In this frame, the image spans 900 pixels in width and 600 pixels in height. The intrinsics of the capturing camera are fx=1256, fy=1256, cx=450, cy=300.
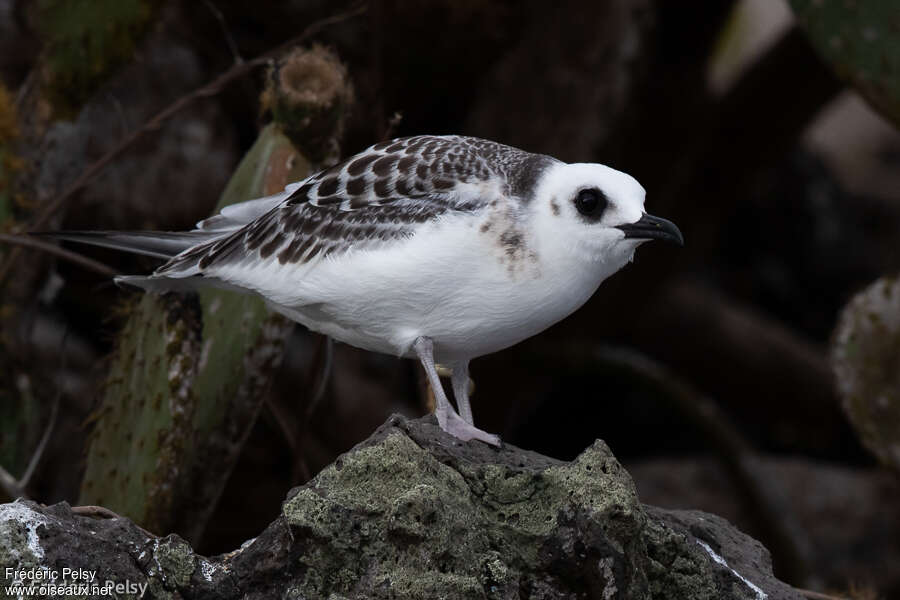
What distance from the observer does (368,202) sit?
3.93m

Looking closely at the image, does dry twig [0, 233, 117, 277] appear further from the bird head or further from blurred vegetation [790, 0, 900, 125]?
blurred vegetation [790, 0, 900, 125]

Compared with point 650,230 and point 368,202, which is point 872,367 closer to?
point 650,230

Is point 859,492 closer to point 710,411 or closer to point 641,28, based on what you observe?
point 710,411

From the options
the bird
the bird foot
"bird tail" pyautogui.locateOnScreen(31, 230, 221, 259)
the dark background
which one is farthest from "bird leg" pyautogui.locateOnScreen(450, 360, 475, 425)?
the dark background

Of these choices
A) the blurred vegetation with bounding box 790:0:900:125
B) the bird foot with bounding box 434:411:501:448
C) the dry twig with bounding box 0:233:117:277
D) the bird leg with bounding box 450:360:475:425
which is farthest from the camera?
the blurred vegetation with bounding box 790:0:900:125

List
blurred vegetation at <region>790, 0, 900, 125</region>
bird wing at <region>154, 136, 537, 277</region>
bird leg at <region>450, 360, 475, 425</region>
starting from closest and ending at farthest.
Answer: bird wing at <region>154, 136, 537, 277</region>
bird leg at <region>450, 360, 475, 425</region>
blurred vegetation at <region>790, 0, 900, 125</region>

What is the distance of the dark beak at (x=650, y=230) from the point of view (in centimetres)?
354

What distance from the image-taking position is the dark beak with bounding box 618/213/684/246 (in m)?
3.54

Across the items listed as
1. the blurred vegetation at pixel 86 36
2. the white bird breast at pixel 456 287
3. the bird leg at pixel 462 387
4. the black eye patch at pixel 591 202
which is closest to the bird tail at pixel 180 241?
the white bird breast at pixel 456 287

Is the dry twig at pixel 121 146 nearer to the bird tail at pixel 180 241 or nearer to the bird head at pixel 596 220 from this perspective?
the bird tail at pixel 180 241

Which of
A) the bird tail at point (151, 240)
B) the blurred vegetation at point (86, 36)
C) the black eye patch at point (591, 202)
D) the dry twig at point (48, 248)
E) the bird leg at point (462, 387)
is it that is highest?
the blurred vegetation at point (86, 36)

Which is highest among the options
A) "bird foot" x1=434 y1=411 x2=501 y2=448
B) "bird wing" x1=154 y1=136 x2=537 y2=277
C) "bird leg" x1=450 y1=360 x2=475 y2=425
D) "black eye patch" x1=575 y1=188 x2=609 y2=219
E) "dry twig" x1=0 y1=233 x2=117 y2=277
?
"dry twig" x1=0 y1=233 x2=117 y2=277

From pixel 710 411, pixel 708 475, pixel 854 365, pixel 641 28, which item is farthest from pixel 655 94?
pixel 708 475

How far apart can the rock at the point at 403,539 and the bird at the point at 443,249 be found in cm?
38
